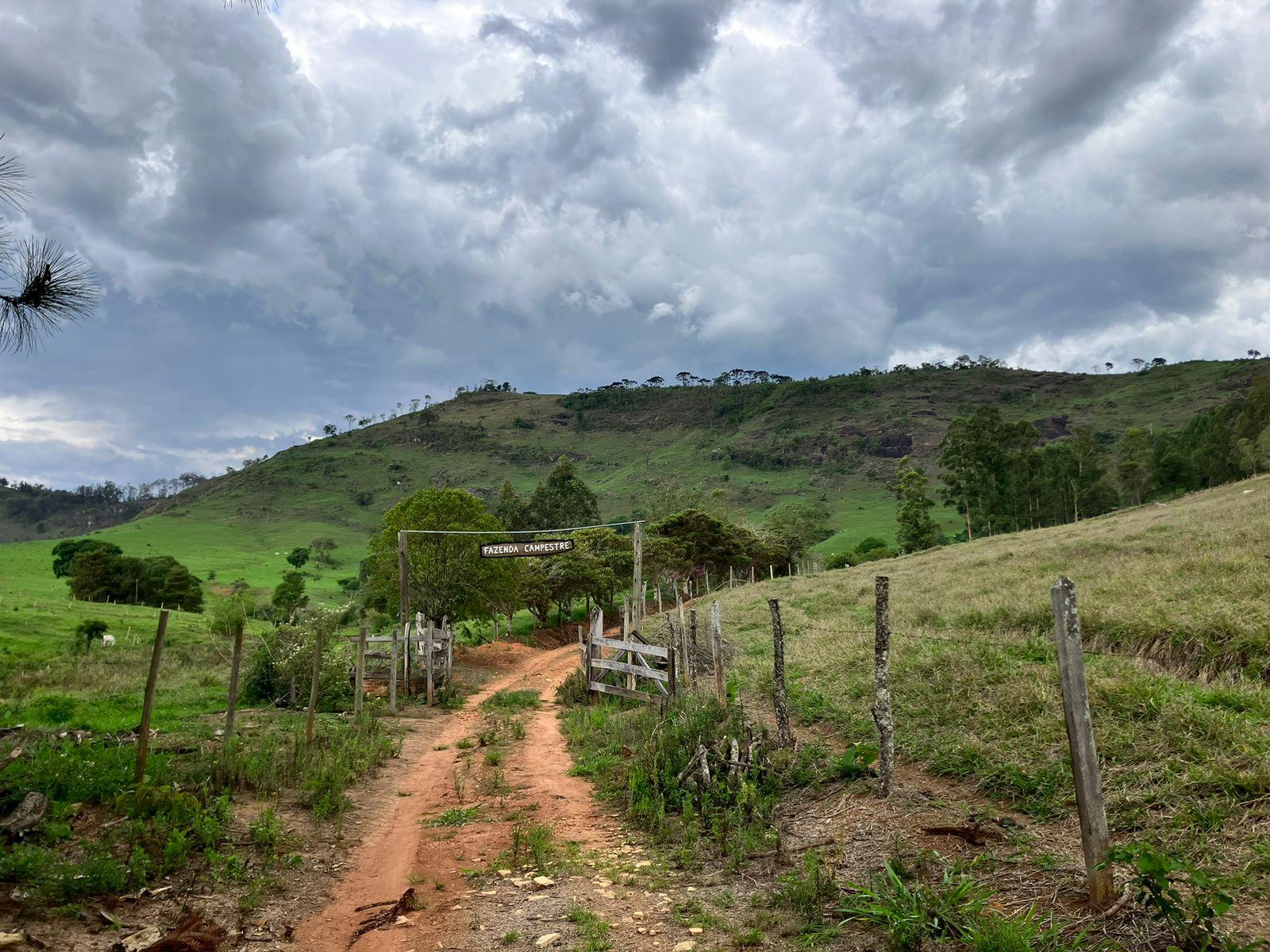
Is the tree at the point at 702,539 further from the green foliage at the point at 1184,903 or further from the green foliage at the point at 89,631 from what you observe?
the green foliage at the point at 1184,903

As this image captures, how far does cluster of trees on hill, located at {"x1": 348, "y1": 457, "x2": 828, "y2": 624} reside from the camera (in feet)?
88.2

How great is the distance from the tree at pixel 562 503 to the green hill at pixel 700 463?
19446mm

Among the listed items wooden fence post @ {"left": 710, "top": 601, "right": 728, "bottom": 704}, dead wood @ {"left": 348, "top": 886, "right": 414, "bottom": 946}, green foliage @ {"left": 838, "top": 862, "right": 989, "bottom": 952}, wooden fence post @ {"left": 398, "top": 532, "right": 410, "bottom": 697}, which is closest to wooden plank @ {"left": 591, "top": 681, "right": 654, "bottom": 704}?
wooden fence post @ {"left": 710, "top": 601, "right": 728, "bottom": 704}

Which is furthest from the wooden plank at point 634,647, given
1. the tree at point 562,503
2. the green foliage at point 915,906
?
the tree at point 562,503

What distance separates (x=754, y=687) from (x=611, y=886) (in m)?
7.21

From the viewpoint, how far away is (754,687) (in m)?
13.1

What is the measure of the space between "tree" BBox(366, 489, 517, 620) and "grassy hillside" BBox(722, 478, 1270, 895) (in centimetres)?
1197

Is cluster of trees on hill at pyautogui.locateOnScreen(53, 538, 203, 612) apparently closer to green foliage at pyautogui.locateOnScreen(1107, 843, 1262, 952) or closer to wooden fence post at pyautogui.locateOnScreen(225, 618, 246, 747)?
wooden fence post at pyautogui.locateOnScreen(225, 618, 246, 747)

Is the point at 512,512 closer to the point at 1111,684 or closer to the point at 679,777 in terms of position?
the point at 679,777

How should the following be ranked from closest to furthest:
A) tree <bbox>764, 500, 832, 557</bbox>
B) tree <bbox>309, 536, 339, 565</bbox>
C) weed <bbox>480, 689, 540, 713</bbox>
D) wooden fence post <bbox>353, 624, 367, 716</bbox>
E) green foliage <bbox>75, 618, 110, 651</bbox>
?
1. wooden fence post <bbox>353, 624, 367, 716</bbox>
2. weed <bbox>480, 689, 540, 713</bbox>
3. green foliage <bbox>75, 618, 110, 651</bbox>
4. tree <bbox>764, 500, 832, 557</bbox>
5. tree <bbox>309, 536, 339, 565</bbox>

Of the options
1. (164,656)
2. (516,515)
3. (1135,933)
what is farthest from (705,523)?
(1135,933)

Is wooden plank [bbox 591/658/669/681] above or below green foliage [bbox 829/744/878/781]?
above

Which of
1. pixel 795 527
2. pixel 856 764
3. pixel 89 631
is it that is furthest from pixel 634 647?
pixel 795 527

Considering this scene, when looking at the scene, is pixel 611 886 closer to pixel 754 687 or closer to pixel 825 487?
pixel 754 687
